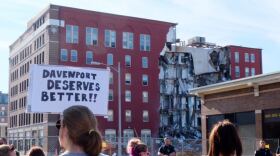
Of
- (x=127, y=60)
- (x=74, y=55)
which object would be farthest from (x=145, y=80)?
(x=74, y=55)

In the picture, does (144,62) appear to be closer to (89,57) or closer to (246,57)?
(89,57)

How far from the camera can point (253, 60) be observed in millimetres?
83750

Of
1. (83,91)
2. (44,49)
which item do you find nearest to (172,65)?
(44,49)

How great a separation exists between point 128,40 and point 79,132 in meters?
67.5

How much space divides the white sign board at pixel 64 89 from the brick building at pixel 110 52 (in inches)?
2003

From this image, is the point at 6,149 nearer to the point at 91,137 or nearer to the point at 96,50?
the point at 91,137

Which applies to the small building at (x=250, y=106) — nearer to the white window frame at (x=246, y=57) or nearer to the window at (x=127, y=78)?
the window at (x=127, y=78)

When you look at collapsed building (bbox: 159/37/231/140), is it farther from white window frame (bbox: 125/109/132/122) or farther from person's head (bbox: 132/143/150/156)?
person's head (bbox: 132/143/150/156)

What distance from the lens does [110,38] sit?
69375 millimetres

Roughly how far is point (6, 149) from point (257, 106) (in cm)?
2622

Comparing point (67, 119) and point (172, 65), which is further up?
point (172, 65)

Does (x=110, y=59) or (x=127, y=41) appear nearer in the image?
(x=110, y=59)

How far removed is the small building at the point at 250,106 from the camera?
28906 millimetres

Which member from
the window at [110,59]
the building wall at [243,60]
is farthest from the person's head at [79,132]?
the building wall at [243,60]
